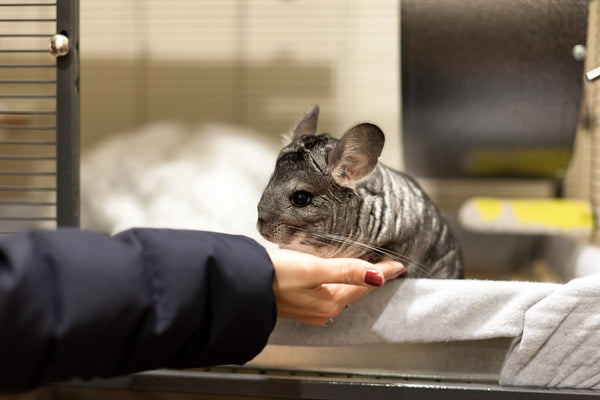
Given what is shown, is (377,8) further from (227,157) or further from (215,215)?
(215,215)

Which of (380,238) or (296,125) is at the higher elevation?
(296,125)

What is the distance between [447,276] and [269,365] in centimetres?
45

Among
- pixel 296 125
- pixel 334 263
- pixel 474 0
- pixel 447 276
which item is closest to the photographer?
pixel 334 263

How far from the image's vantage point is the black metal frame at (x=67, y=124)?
1.15 m

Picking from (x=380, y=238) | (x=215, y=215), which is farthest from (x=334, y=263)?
(x=215, y=215)

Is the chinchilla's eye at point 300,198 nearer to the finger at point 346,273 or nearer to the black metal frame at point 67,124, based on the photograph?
the finger at point 346,273

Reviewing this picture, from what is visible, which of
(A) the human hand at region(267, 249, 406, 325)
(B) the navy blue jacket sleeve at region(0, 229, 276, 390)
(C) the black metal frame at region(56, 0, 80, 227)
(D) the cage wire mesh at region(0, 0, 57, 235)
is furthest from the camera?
(D) the cage wire mesh at region(0, 0, 57, 235)

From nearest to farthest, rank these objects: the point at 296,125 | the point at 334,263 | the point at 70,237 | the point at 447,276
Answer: the point at 70,237, the point at 334,263, the point at 296,125, the point at 447,276

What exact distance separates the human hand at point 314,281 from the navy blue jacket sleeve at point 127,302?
4 centimetres

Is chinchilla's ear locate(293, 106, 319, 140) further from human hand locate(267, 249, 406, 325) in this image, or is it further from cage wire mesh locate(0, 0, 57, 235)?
cage wire mesh locate(0, 0, 57, 235)

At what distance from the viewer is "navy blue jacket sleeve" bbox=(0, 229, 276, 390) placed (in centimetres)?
66

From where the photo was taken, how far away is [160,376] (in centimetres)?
106

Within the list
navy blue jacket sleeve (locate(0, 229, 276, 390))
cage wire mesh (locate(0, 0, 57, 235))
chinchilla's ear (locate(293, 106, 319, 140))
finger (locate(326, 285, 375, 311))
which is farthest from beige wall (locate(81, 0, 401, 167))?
navy blue jacket sleeve (locate(0, 229, 276, 390))

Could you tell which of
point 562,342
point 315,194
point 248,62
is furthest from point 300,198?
point 248,62
